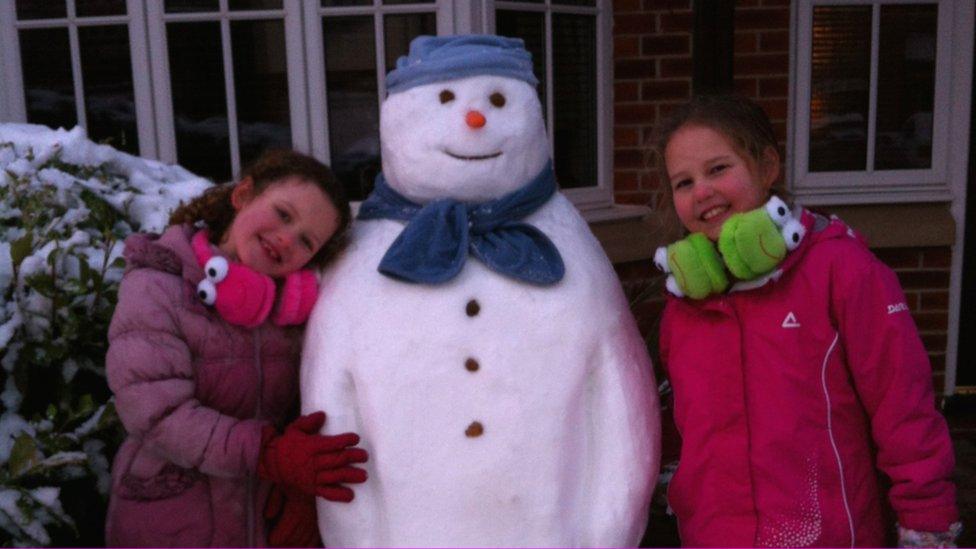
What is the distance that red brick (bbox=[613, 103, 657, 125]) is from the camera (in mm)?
4793

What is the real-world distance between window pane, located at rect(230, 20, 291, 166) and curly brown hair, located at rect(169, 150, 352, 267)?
2.06 metres

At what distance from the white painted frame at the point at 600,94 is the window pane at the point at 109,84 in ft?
6.27

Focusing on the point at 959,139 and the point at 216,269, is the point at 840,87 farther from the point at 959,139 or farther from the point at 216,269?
the point at 216,269

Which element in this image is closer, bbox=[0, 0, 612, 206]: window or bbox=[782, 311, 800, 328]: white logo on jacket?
bbox=[782, 311, 800, 328]: white logo on jacket

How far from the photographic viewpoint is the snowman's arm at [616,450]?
85.6 inches

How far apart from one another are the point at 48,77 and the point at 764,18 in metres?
3.51

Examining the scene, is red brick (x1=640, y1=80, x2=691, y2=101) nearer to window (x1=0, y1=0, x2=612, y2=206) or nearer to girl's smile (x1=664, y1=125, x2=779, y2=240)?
window (x1=0, y1=0, x2=612, y2=206)

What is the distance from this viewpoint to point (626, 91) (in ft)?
A: 15.8

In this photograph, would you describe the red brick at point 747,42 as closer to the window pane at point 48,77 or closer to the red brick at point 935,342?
the red brick at point 935,342

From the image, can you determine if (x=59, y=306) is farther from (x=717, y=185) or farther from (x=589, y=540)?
(x=717, y=185)

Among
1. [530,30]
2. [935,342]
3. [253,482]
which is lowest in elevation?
[935,342]

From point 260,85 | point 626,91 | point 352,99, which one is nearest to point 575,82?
point 626,91

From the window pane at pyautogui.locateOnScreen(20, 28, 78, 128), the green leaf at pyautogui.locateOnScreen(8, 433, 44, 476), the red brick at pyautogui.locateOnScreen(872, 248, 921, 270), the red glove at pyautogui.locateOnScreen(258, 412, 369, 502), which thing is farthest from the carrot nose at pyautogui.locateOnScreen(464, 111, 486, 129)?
the red brick at pyautogui.locateOnScreen(872, 248, 921, 270)

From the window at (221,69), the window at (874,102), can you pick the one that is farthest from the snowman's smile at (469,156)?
the window at (874,102)
